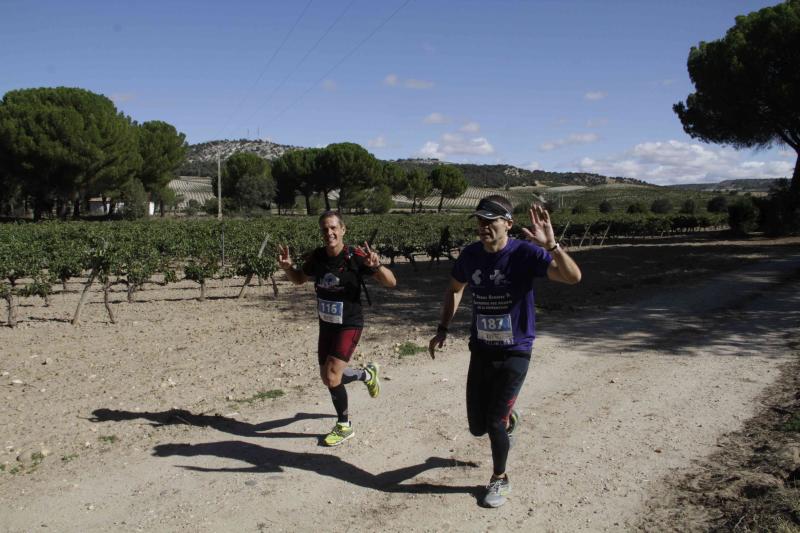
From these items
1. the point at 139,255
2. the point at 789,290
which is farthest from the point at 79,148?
the point at 789,290

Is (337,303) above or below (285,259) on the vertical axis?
below

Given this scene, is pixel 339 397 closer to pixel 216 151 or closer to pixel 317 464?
pixel 317 464

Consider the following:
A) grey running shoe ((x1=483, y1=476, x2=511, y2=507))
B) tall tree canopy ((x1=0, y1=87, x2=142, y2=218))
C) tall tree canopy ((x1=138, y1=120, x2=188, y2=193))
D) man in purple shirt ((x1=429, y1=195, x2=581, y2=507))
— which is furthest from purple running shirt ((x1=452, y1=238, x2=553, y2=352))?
tall tree canopy ((x1=138, y1=120, x2=188, y2=193))

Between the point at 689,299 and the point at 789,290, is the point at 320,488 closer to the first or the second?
the point at 689,299

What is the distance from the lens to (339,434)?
4.44 metres

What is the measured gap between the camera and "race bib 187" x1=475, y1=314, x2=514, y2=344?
343 cm

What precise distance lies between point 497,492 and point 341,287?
1.71m

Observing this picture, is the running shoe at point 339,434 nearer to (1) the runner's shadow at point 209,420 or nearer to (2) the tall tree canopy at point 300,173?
(1) the runner's shadow at point 209,420

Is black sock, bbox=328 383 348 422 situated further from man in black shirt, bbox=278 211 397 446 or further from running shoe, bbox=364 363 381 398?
running shoe, bbox=364 363 381 398

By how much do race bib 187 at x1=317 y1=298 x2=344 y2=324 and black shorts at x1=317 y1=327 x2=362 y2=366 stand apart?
0.08 meters

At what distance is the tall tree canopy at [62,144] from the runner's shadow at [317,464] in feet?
121

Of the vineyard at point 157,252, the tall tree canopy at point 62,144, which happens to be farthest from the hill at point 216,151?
the vineyard at point 157,252

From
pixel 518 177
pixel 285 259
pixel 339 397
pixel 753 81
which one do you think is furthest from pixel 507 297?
pixel 518 177

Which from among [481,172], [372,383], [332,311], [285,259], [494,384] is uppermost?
[481,172]
